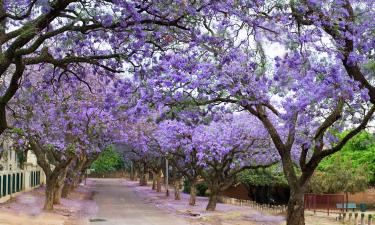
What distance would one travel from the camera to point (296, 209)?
56.0 feet

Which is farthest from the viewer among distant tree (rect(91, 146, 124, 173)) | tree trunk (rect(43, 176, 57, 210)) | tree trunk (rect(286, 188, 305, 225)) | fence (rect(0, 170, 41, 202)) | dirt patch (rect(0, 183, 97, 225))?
distant tree (rect(91, 146, 124, 173))

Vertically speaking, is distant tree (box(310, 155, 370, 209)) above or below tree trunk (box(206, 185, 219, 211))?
above

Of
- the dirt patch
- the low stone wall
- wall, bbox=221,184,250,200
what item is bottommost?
wall, bbox=221,184,250,200

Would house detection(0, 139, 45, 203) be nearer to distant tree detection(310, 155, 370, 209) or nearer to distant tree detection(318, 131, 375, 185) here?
distant tree detection(310, 155, 370, 209)

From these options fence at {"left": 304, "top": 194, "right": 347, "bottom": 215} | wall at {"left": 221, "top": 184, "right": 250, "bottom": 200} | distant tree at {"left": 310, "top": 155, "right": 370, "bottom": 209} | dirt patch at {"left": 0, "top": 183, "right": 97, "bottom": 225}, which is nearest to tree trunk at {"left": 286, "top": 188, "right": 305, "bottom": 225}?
dirt patch at {"left": 0, "top": 183, "right": 97, "bottom": 225}

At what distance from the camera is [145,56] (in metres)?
11.5

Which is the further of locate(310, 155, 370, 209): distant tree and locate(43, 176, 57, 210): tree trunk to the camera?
locate(310, 155, 370, 209): distant tree

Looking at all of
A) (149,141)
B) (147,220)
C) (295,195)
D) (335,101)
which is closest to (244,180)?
(149,141)

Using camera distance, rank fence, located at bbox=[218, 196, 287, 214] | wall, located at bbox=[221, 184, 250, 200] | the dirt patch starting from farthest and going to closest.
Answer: wall, located at bbox=[221, 184, 250, 200], fence, located at bbox=[218, 196, 287, 214], the dirt patch

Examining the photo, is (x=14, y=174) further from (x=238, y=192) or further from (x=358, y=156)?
(x=358, y=156)

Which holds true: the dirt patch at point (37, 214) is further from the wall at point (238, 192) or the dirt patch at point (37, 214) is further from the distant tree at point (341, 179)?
the wall at point (238, 192)

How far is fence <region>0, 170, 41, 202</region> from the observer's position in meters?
34.0

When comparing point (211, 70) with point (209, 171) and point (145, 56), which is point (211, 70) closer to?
point (145, 56)

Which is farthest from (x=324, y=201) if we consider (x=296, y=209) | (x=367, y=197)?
(x=296, y=209)
